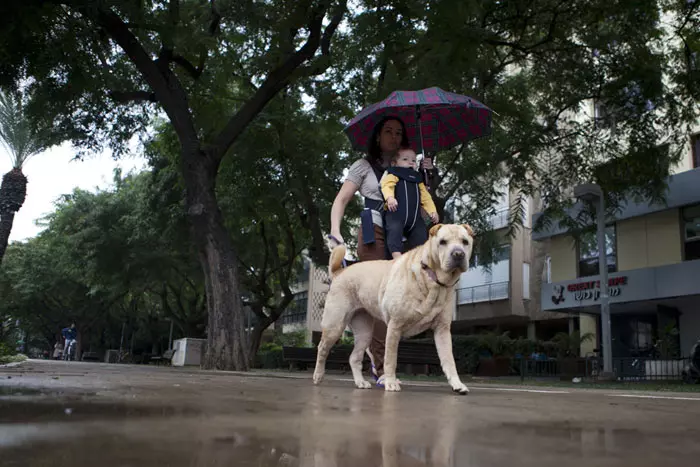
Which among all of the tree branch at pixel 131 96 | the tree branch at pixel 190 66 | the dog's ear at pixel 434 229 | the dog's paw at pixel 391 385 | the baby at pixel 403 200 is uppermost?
the tree branch at pixel 190 66

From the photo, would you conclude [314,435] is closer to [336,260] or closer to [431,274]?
[431,274]

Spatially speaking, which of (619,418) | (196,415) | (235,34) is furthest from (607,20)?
(196,415)

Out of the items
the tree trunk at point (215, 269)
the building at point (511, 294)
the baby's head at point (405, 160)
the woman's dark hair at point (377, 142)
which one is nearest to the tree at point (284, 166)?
the tree trunk at point (215, 269)

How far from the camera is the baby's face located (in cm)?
516

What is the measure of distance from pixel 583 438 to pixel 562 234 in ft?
86.1

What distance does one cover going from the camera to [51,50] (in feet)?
19.3

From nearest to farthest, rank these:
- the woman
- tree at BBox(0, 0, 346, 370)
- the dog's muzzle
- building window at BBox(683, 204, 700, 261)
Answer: the dog's muzzle, the woman, tree at BBox(0, 0, 346, 370), building window at BBox(683, 204, 700, 261)

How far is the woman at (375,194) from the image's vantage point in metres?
5.27

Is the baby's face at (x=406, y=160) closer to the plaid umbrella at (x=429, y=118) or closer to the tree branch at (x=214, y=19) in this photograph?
the plaid umbrella at (x=429, y=118)

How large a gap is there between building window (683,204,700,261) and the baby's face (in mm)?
21002

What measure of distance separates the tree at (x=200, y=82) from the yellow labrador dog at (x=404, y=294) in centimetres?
570

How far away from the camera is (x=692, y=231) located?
22.5 metres

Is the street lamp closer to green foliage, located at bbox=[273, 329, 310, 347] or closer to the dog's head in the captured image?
the dog's head

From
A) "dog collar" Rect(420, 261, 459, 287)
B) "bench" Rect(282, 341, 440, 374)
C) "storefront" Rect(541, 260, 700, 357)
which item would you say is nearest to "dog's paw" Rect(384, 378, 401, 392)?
"dog collar" Rect(420, 261, 459, 287)
